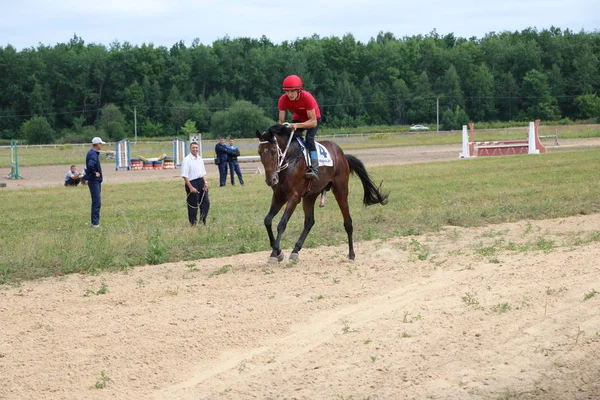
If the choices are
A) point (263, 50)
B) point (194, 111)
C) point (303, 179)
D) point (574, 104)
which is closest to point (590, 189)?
point (303, 179)

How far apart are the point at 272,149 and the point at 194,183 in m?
5.72

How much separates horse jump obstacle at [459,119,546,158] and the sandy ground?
110ft

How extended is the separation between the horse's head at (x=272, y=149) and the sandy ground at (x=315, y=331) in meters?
1.41

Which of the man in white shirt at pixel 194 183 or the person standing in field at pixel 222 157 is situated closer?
→ the man in white shirt at pixel 194 183

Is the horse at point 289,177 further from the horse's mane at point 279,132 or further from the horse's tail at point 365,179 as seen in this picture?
the horse's tail at point 365,179

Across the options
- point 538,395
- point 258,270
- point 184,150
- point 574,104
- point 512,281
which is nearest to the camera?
point 538,395

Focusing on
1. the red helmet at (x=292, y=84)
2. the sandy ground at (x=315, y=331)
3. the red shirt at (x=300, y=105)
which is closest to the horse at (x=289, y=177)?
the red shirt at (x=300, y=105)

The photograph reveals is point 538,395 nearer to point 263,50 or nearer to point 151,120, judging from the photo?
point 151,120

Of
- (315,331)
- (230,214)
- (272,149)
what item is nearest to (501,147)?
(230,214)

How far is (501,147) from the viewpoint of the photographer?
46.4 meters

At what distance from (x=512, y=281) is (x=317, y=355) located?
11.8ft

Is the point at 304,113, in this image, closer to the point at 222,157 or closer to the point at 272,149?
the point at 272,149

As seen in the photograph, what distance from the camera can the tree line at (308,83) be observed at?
117438 mm

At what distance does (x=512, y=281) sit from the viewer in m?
10.3
